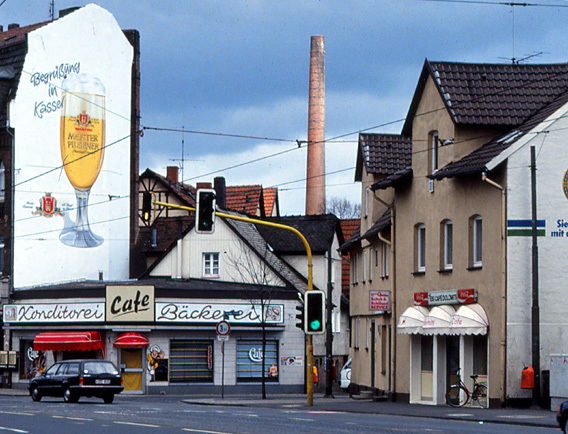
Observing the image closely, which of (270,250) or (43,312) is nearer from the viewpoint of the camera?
(43,312)

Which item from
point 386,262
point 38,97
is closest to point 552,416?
point 386,262

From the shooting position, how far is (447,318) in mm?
34562

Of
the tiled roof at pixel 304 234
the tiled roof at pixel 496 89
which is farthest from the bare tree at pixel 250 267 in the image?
the tiled roof at pixel 496 89

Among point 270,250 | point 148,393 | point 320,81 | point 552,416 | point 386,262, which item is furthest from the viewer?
point 320,81

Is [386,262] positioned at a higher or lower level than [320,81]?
lower

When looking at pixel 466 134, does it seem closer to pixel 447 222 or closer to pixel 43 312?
pixel 447 222

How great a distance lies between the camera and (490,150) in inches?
1320

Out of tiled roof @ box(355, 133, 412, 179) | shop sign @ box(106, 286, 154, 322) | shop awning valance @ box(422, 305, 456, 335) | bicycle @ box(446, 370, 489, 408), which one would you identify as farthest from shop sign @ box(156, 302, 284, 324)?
bicycle @ box(446, 370, 489, 408)

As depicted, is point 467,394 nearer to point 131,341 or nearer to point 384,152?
point 384,152

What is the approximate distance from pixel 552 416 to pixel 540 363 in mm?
4303

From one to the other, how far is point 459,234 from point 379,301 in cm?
645

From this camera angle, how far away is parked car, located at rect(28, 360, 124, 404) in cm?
3656

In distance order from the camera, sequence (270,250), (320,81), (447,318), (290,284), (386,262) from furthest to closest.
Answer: (320,81)
(270,250)
(290,284)
(386,262)
(447,318)

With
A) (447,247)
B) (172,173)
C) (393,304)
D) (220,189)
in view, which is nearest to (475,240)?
(447,247)
